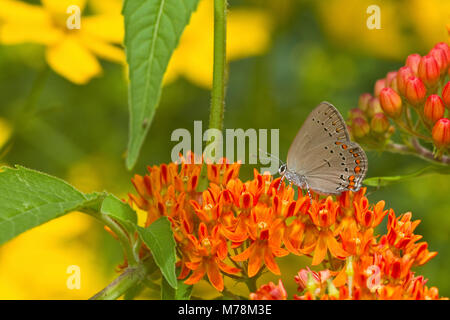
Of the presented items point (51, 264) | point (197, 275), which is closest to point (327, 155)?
point (197, 275)

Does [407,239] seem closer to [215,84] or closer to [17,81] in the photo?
[215,84]

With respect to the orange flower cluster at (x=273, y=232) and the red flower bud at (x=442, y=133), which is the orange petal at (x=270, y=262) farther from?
the red flower bud at (x=442, y=133)

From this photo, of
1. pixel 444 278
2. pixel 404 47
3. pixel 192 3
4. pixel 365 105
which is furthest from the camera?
pixel 404 47

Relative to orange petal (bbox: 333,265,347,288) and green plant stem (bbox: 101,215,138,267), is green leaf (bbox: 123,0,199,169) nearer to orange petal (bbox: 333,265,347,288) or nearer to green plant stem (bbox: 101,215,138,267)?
green plant stem (bbox: 101,215,138,267)

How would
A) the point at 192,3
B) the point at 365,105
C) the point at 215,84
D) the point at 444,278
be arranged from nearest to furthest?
1. the point at 192,3
2. the point at 215,84
3. the point at 365,105
4. the point at 444,278

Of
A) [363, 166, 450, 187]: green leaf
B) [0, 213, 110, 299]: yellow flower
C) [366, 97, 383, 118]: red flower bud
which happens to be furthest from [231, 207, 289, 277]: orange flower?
[0, 213, 110, 299]: yellow flower

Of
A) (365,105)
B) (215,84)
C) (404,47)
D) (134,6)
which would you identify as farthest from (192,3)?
(404,47)
